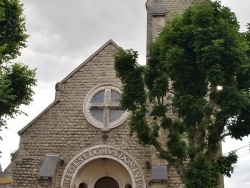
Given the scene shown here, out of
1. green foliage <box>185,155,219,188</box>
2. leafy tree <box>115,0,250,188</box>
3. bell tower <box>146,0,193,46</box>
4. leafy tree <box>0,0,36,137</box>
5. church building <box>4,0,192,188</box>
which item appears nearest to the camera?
green foliage <box>185,155,219,188</box>

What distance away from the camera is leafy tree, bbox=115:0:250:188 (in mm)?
10844

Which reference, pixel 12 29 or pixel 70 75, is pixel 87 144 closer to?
pixel 70 75

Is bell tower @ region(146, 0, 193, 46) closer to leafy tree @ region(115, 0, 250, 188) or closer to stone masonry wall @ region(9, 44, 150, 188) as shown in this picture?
stone masonry wall @ region(9, 44, 150, 188)

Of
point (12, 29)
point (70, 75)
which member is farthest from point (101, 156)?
point (12, 29)

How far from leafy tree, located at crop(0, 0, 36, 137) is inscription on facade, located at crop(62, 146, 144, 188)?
12.3 ft

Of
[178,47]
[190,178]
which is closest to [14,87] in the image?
[178,47]

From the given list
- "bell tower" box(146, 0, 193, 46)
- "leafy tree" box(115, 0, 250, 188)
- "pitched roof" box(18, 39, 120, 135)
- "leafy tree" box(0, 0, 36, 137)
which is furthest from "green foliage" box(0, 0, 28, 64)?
"bell tower" box(146, 0, 193, 46)

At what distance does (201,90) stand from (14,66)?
22.7 feet

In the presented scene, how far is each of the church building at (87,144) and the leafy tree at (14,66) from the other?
316cm

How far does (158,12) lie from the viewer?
20312mm

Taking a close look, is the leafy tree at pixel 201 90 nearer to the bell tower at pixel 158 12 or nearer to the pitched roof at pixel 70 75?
the pitched roof at pixel 70 75

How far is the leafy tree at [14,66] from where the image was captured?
13695 mm

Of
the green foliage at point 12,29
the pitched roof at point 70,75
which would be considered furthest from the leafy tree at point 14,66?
the pitched roof at point 70,75

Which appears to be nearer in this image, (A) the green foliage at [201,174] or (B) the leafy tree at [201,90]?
(A) the green foliage at [201,174]
